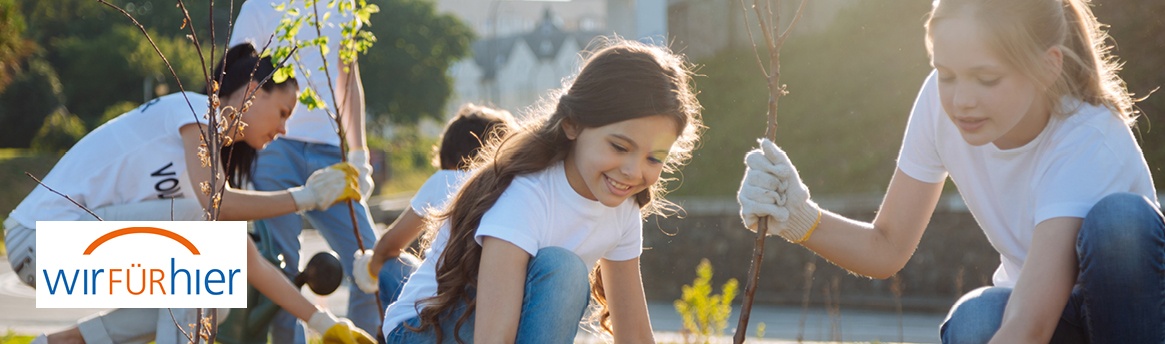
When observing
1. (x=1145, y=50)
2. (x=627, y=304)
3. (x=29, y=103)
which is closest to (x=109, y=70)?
(x=29, y=103)

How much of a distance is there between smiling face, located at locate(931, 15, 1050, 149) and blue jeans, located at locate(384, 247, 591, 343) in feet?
2.50

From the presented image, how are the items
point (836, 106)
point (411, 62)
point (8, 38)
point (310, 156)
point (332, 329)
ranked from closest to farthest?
point (332, 329), point (310, 156), point (8, 38), point (836, 106), point (411, 62)

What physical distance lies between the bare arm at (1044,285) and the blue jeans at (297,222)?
2243 mm

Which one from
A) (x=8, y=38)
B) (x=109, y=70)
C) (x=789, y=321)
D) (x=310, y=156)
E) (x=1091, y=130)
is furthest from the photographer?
(x=109, y=70)

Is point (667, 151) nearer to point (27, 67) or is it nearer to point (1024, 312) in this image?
point (1024, 312)

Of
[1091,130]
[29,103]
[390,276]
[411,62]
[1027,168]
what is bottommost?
[411,62]

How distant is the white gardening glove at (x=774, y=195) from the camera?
7.34ft

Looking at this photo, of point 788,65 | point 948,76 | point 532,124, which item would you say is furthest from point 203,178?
point 788,65

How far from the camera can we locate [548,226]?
2.40 m

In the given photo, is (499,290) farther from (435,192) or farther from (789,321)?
(789,321)

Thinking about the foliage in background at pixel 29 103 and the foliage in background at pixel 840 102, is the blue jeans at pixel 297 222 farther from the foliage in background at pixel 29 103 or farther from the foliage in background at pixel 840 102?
the foliage in background at pixel 29 103

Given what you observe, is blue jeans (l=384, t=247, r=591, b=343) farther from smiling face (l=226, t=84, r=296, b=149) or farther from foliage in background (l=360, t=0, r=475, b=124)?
foliage in background (l=360, t=0, r=475, b=124)

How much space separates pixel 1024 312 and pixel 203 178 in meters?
2.03

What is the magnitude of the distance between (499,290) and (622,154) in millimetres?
364
